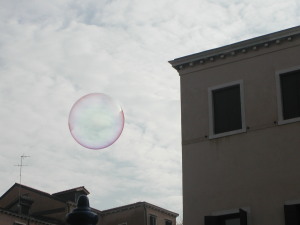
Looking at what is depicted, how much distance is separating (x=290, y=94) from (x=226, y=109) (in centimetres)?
180

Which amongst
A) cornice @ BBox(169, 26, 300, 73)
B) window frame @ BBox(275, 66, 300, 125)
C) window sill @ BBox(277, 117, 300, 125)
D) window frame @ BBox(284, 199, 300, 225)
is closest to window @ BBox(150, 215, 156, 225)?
cornice @ BBox(169, 26, 300, 73)

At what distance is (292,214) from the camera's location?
15703 millimetres

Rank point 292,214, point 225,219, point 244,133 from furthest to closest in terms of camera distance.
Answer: point 244,133 < point 225,219 < point 292,214

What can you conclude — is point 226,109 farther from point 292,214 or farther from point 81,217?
point 81,217

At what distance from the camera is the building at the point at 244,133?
16.4 metres

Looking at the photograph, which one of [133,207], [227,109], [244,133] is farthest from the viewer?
[133,207]

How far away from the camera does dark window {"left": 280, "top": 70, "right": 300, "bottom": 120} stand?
55.9 feet

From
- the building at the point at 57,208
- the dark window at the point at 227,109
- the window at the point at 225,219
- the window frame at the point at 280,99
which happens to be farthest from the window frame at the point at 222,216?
the building at the point at 57,208

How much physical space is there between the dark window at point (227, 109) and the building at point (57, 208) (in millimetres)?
22330

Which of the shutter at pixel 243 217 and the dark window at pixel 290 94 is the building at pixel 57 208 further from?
the dark window at pixel 290 94

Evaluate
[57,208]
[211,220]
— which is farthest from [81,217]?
[57,208]

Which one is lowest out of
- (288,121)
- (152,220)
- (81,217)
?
(81,217)

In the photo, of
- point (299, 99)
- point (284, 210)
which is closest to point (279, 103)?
point (299, 99)

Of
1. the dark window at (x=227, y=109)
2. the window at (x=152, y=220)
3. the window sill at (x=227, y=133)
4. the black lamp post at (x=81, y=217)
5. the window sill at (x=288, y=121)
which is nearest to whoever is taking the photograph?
the black lamp post at (x=81, y=217)
